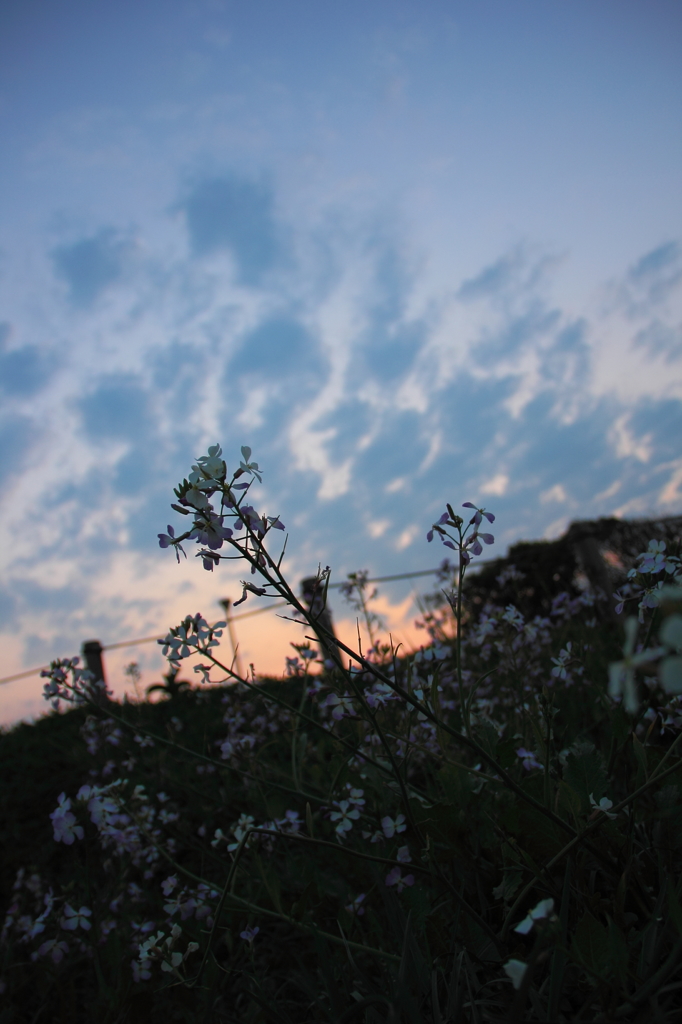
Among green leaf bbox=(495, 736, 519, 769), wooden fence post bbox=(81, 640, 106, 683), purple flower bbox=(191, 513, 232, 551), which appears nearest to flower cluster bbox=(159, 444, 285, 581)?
purple flower bbox=(191, 513, 232, 551)

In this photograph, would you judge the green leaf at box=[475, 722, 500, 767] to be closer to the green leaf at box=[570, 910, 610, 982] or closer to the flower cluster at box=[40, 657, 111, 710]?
the green leaf at box=[570, 910, 610, 982]

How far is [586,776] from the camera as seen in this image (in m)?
1.63

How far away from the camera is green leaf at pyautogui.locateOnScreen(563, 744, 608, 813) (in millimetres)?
1609

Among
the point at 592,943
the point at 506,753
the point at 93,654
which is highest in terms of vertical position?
the point at 93,654

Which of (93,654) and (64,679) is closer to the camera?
(64,679)

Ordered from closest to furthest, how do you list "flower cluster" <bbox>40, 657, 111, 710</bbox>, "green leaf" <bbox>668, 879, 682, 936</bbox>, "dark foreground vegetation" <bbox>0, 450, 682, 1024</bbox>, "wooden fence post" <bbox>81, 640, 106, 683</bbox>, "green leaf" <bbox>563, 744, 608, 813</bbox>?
"green leaf" <bbox>668, 879, 682, 936</bbox>, "dark foreground vegetation" <bbox>0, 450, 682, 1024</bbox>, "green leaf" <bbox>563, 744, 608, 813</bbox>, "flower cluster" <bbox>40, 657, 111, 710</bbox>, "wooden fence post" <bbox>81, 640, 106, 683</bbox>

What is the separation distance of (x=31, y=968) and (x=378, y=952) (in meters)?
2.58

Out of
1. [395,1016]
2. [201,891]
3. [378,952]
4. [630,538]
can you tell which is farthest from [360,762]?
[630,538]

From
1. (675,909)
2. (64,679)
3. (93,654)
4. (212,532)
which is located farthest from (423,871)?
(93,654)

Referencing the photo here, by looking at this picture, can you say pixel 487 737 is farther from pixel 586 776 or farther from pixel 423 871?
pixel 423 871

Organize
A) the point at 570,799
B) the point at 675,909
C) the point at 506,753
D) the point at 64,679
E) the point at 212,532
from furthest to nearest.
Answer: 1. the point at 64,679
2. the point at 506,753
3. the point at 570,799
4. the point at 212,532
5. the point at 675,909

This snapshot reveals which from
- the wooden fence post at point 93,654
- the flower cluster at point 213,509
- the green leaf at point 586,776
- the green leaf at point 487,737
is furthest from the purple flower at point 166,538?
the wooden fence post at point 93,654

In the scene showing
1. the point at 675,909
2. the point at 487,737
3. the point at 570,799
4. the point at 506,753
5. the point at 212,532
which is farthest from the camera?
the point at 487,737

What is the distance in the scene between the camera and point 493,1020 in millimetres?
1195
